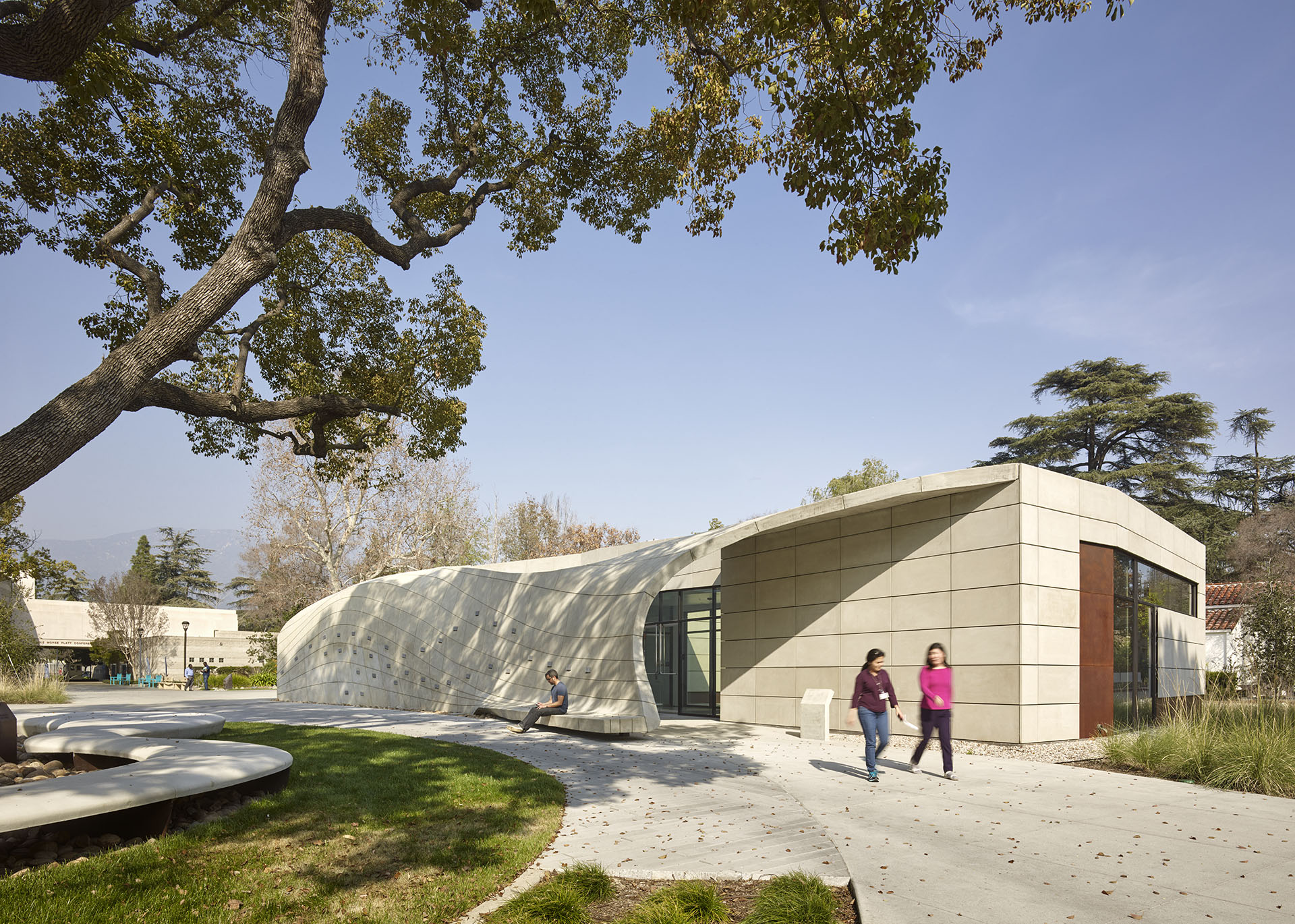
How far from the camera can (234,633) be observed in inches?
2099

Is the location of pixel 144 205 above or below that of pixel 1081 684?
above

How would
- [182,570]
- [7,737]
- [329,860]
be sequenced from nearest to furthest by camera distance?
[329,860]
[7,737]
[182,570]

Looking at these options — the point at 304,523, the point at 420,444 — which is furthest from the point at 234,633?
the point at 420,444

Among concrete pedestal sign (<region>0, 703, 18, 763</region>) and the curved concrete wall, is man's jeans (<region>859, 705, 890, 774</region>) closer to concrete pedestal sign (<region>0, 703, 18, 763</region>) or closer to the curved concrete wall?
the curved concrete wall

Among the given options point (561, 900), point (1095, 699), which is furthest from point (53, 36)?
point (1095, 699)

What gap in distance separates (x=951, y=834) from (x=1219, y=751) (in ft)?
17.3

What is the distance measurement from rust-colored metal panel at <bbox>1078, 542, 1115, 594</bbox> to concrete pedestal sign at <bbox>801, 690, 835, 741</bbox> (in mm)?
4912

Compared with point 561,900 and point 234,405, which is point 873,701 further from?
point 234,405

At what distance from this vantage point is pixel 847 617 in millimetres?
15922

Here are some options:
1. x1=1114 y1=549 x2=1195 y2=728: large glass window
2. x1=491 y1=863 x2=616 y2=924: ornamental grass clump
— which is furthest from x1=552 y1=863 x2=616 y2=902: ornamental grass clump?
x1=1114 y1=549 x2=1195 y2=728: large glass window

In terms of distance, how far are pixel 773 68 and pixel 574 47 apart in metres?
5.90

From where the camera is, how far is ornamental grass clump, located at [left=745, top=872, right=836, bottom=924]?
4699mm

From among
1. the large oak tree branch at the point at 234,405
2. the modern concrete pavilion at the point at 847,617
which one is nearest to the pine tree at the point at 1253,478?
the modern concrete pavilion at the point at 847,617

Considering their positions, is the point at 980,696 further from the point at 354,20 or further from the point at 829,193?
the point at 354,20
